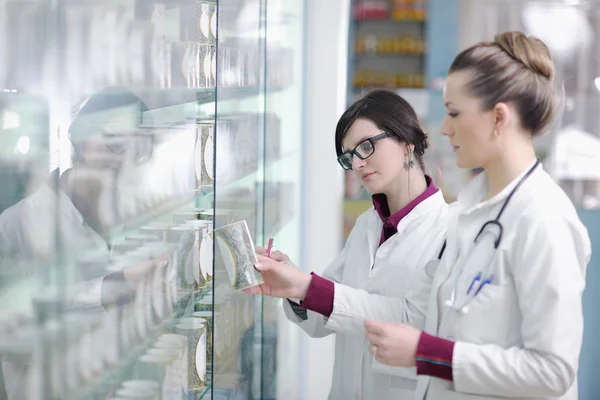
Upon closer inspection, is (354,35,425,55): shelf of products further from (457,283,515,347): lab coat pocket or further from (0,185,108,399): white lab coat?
(0,185,108,399): white lab coat

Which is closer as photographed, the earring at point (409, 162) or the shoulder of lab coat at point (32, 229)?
the shoulder of lab coat at point (32, 229)

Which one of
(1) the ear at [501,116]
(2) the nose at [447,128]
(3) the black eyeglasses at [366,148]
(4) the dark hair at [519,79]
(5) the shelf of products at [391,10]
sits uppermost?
(5) the shelf of products at [391,10]

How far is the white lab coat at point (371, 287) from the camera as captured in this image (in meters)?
2.04

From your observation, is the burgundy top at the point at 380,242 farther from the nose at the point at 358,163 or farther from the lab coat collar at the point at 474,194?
the lab coat collar at the point at 474,194

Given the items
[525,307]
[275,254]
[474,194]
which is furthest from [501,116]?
[275,254]

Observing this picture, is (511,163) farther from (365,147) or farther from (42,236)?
(42,236)

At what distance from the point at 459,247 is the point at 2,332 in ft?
3.19

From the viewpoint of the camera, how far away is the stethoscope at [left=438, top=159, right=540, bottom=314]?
60.9 inches

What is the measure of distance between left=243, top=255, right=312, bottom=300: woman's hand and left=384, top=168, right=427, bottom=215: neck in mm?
369

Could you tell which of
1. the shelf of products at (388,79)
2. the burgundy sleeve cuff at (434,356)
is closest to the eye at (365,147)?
the burgundy sleeve cuff at (434,356)

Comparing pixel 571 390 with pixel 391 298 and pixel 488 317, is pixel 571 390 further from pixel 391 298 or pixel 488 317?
pixel 391 298

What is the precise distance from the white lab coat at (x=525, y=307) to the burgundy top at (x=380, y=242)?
46 cm

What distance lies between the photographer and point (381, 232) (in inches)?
90.3

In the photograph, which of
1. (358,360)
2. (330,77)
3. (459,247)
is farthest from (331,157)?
(459,247)
